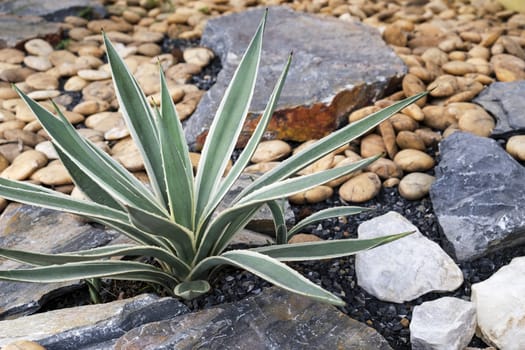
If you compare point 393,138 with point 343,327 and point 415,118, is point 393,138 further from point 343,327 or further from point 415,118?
point 343,327

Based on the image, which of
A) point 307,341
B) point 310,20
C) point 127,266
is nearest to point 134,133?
point 127,266

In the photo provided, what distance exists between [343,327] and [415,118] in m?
1.18

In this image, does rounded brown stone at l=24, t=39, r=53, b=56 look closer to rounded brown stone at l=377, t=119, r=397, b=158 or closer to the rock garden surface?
the rock garden surface

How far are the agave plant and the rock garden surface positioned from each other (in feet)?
0.43

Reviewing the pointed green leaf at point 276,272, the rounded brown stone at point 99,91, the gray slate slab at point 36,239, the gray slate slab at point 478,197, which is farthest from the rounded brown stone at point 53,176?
the gray slate slab at point 478,197

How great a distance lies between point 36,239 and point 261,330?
87cm

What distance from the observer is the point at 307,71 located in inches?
107

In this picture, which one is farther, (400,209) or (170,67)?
(170,67)

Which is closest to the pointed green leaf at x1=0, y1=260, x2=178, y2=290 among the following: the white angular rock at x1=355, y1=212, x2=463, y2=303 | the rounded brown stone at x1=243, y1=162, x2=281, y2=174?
the white angular rock at x1=355, y1=212, x2=463, y2=303

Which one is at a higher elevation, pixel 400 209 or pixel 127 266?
pixel 127 266

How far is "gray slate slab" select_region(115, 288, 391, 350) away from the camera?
1454mm

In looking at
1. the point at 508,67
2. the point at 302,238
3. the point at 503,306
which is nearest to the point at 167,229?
the point at 302,238

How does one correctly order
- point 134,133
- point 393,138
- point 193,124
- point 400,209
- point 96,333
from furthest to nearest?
point 193,124 → point 393,138 → point 400,209 → point 134,133 → point 96,333

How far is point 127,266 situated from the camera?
1.52m
